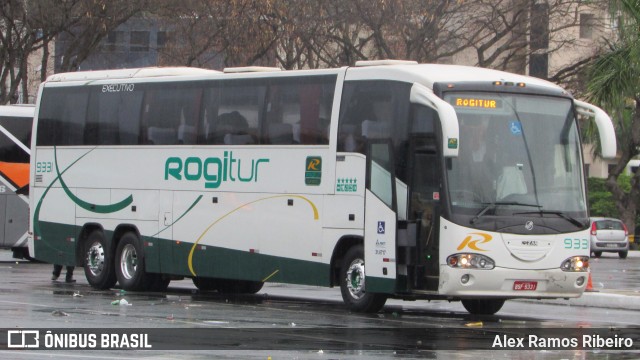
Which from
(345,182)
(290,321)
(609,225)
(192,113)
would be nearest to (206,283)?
(192,113)

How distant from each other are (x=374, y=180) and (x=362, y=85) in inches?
55.9

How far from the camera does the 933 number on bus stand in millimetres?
17516

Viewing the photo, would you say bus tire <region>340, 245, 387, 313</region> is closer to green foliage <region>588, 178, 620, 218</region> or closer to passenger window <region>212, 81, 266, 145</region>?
passenger window <region>212, 81, 266, 145</region>

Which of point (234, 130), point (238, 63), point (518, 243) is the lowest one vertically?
point (518, 243)

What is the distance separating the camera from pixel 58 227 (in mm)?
23500

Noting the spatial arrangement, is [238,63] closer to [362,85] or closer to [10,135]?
[10,135]

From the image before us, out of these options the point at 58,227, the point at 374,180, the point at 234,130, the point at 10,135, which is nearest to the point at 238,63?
the point at 10,135

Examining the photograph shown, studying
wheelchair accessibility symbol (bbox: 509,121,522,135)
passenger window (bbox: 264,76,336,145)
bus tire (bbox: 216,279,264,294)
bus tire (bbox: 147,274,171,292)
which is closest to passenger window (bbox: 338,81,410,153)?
passenger window (bbox: 264,76,336,145)

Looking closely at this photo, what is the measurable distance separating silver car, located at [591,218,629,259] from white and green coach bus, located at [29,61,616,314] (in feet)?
A: 93.5

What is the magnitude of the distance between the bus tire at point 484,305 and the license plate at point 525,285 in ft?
5.65


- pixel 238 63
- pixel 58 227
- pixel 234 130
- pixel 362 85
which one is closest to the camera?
pixel 362 85

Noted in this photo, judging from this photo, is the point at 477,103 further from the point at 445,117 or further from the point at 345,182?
the point at 345,182

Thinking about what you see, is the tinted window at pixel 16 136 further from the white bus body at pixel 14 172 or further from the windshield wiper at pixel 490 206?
the windshield wiper at pixel 490 206

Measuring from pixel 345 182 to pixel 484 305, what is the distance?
9.35ft
